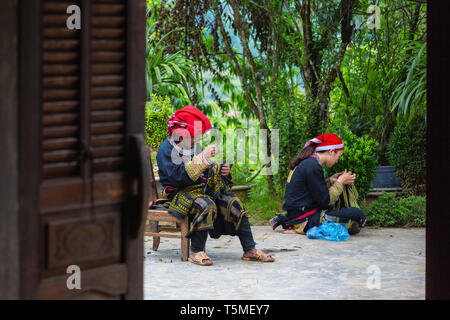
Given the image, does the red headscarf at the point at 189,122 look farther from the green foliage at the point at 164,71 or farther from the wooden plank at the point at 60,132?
the wooden plank at the point at 60,132

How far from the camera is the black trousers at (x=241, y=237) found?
18.1 ft

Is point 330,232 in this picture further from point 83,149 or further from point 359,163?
point 83,149

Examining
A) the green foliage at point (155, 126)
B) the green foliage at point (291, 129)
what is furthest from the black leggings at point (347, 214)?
the green foliage at point (155, 126)

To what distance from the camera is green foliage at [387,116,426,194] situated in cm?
835

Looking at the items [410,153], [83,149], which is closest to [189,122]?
[83,149]

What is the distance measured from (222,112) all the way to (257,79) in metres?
1.13

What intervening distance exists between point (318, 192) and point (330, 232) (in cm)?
44

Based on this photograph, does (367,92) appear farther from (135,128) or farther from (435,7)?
(135,128)

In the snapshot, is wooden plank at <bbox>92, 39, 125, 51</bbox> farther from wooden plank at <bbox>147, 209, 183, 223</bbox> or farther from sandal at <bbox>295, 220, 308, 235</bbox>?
sandal at <bbox>295, 220, 308, 235</bbox>

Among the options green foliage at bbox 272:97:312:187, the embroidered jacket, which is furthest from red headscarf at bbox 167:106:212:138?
green foliage at bbox 272:97:312:187

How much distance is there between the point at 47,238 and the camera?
6.95 ft
